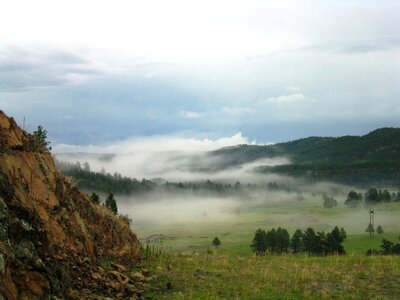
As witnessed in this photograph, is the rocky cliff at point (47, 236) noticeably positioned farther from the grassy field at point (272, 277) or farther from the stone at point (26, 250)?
the grassy field at point (272, 277)

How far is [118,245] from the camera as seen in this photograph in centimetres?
2181

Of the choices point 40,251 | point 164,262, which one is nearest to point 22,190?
point 40,251

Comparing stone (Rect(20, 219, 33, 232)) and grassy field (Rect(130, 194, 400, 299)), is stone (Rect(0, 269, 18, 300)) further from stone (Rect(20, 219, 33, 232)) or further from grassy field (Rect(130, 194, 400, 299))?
grassy field (Rect(130, 194, 400, 299))

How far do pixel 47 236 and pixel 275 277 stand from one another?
1044 centimetres

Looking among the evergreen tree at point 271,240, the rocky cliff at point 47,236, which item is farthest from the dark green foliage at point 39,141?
the evergreen tree at point 271,240

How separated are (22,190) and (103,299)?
450 centimetres

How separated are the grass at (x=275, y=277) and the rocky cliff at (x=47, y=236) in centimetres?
216

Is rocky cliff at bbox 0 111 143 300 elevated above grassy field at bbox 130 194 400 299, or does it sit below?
above

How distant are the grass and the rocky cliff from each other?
216 centimetres

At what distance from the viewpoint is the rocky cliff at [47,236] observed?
12.3 meters

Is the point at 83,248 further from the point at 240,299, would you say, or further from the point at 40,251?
the point at 240,299

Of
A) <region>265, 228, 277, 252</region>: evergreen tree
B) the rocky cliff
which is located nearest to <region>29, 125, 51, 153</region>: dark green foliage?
the rocky cliff

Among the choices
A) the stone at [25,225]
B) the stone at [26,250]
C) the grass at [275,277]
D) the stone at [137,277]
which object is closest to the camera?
the stone at [26,250]

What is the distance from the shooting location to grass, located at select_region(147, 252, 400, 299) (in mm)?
17594
